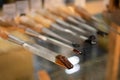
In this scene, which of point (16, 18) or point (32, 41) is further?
point (16, 18)

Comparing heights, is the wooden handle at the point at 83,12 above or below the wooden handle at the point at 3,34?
above

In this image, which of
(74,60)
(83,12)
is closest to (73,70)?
(74,60)

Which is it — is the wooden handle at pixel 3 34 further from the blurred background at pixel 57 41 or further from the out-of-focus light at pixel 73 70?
the out-of-focus light at pixel 73 70

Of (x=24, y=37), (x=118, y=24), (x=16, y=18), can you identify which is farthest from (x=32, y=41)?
(x=118, y=24)

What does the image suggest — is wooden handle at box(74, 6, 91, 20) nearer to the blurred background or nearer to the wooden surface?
the blurred background

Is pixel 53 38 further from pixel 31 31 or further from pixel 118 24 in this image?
pixel 118 24

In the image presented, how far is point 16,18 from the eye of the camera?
730mm

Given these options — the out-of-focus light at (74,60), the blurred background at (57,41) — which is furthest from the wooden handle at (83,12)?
the out-of-focus light at (74,60)

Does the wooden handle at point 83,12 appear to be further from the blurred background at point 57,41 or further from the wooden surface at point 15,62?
the wooden surface at point 15,62

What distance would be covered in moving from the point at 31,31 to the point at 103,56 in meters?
0.21

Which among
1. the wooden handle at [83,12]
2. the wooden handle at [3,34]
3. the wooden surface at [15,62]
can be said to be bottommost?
the wooden surface at [15,62]

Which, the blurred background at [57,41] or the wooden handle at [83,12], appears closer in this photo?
the blurred background at [57,41]

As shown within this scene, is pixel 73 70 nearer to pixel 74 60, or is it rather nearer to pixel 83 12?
pixel 74 60

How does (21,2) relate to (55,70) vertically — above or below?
above
